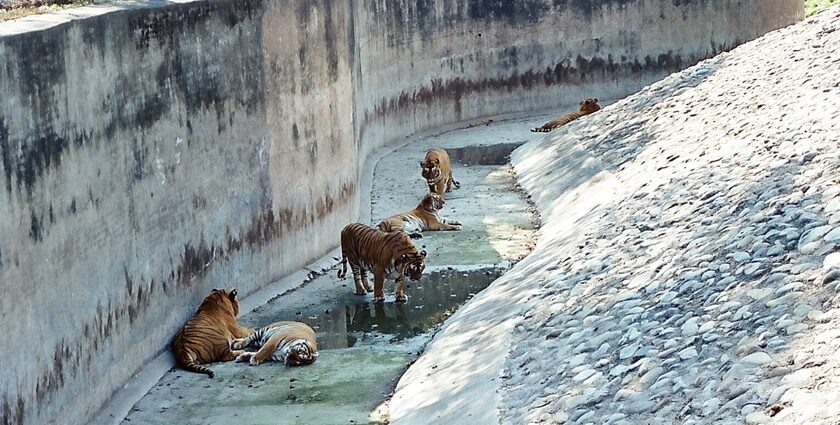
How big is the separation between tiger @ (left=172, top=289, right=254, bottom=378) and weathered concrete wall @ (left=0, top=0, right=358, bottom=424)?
0.56ft

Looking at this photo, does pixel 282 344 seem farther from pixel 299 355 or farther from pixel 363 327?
pixel 363 327

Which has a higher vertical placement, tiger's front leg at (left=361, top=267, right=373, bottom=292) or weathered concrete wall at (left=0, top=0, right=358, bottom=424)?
weathered concrete wall at (left=0, top=0, right=358, bottom=424)

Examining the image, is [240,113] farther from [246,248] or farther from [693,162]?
[693,162]

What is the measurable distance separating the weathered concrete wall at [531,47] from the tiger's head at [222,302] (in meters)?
10.7

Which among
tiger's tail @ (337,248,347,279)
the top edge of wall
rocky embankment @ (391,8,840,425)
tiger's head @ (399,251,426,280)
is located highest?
the top edge of wall

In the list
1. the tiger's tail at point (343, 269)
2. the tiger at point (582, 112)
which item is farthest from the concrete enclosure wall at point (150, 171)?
the tiger at point (582, 112)

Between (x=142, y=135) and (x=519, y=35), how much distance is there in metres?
15.7

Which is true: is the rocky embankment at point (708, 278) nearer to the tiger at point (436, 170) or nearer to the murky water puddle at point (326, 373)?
the murky water puddle at point (326, 373)

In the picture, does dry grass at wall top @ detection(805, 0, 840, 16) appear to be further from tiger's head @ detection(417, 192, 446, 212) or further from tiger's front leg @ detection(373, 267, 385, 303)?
tiger's front leg @ detection(373, 267, 385, 303)

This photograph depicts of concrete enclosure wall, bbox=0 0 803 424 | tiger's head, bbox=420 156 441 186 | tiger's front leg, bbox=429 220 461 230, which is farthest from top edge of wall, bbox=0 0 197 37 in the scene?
tiger's head, bbox=420 156 441 186

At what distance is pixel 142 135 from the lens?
10961 mm

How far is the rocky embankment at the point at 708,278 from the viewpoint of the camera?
6801mm

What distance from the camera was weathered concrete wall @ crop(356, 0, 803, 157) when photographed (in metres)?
23.3

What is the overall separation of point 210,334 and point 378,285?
209 centimetres
